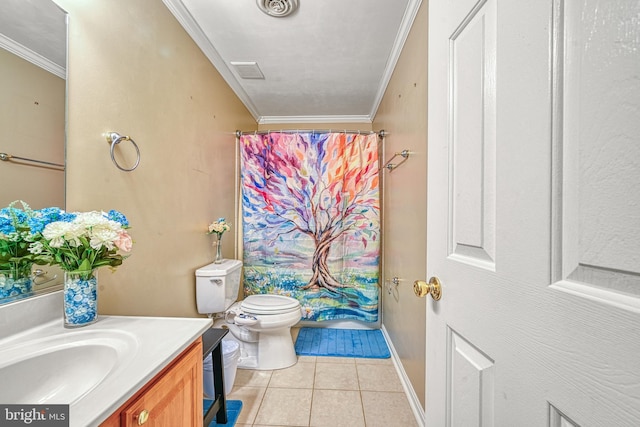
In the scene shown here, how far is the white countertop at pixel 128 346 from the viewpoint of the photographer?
53cm

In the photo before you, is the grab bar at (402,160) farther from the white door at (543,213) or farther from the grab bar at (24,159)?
the grab bar at (24,159)

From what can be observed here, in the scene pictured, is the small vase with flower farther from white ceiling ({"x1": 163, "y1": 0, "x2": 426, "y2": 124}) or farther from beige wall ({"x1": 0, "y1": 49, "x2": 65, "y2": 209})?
white ceiling ({"x1": 163, "y1": 0, "x2": 426, "y2": 124})

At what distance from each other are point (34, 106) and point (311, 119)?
2.55 meters

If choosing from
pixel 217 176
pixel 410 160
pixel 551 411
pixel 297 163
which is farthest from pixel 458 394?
pixel 297 163

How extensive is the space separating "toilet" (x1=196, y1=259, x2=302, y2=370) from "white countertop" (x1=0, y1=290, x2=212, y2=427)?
34.7 inches

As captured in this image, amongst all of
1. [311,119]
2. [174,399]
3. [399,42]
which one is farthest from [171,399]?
[311,119]

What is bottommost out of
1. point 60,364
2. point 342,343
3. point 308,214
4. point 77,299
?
point 342,343

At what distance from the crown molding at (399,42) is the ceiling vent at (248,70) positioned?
104cm

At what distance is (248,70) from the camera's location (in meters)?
2.20

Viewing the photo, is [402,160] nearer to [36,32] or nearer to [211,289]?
[211,289]

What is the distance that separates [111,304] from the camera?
3.71 ft

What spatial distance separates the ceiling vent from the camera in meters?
2.11
